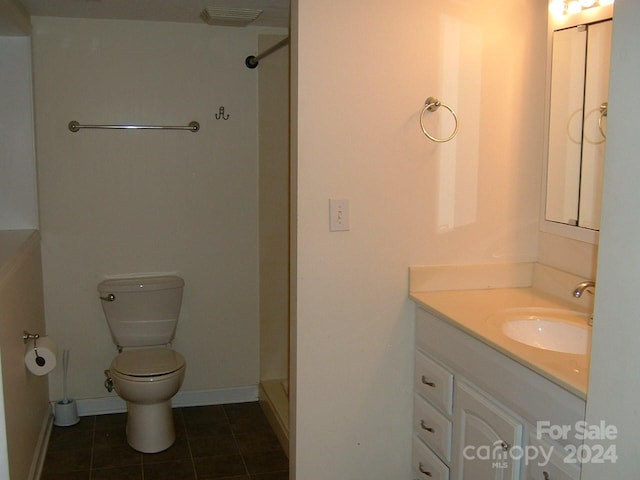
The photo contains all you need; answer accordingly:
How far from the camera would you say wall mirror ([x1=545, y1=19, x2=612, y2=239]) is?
7.61 ft

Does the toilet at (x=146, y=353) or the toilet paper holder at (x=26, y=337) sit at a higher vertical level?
the toilet paper holder at (x=26, y=337)

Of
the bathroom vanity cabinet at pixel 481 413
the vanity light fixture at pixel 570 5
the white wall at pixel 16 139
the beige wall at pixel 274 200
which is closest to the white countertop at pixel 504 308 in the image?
the bathroom vanity cabinet at pixel 481 413

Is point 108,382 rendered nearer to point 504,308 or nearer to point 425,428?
point 425,428

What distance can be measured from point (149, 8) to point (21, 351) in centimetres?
160

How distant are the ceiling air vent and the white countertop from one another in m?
1.56

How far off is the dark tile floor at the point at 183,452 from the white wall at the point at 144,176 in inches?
9.1

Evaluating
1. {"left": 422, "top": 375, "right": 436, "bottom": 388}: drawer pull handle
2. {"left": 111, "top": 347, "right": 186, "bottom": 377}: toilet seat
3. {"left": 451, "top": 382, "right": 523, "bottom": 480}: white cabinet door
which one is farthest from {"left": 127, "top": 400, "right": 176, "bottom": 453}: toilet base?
{"left": 451, "top": 382, "right": 523, "bottom": 480}: white cabinet door

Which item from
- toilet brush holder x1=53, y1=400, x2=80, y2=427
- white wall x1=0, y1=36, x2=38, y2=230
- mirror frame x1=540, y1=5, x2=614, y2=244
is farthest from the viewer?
toilet brush holder x1=53, y1=400, x2=80, y2=427

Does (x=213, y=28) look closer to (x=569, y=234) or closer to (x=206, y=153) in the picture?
(x=206, y=153)

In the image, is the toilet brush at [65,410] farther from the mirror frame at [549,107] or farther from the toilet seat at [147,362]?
the mirror frame at [549,107]

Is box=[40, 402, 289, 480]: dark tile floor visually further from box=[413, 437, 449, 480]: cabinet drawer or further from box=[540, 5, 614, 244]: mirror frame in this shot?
box=[540, 5, 614, 244]: mirror frame

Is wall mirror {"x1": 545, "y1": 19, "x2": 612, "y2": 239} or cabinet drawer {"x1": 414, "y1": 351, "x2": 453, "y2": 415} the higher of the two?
wall mirror {"x1": 545, "y1": 19, "x2": 612, "y2": 239}

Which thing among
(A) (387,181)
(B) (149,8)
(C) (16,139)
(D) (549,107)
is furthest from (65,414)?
(D) (549,107)

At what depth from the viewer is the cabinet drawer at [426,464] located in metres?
2.38
